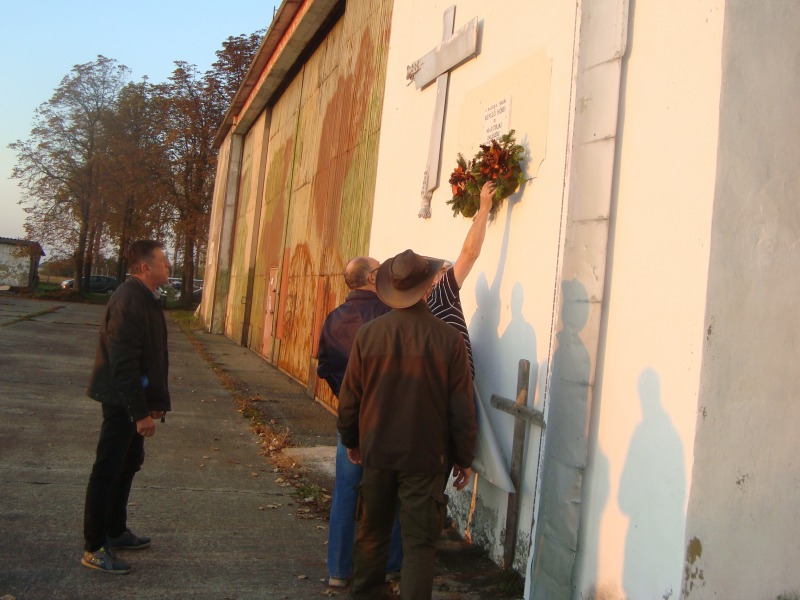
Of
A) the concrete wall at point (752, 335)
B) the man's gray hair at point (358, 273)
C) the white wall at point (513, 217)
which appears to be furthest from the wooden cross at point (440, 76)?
the concrete wall at point (752, 335)

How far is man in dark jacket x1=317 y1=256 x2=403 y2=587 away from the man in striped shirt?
18.1 inches

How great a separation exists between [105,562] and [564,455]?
2.47 m

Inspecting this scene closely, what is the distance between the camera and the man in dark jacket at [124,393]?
412 centimetres

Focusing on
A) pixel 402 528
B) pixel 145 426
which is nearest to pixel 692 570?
pixel 402 528

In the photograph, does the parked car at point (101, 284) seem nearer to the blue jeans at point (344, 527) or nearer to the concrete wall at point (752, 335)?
the blue jeans at point (344, 527)

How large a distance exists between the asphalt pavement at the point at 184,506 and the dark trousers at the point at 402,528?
537mm

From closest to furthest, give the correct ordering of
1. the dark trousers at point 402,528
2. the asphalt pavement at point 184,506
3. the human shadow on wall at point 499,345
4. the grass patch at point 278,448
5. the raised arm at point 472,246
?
the dark trousers at point 402,528 < the asphalt pavement at point 184,506 < the human shadow on wall at point 499,345 < the raised arm at point 472,246 < the grass patch at point 278,448

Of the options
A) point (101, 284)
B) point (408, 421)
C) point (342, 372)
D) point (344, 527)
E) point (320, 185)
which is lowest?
point (344, 527)

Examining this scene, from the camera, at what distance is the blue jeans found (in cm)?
423

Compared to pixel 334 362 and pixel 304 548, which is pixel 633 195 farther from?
pixel 304 548

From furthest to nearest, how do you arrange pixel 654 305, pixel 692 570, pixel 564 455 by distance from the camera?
1. pixel 564 455
2. pixel 654 305
3. pixel 692 570

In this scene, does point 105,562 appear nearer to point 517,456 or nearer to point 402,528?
point 402,528

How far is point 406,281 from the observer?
11.9 ft

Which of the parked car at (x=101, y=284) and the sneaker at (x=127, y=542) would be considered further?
the parked car at (x=101, y=284)
